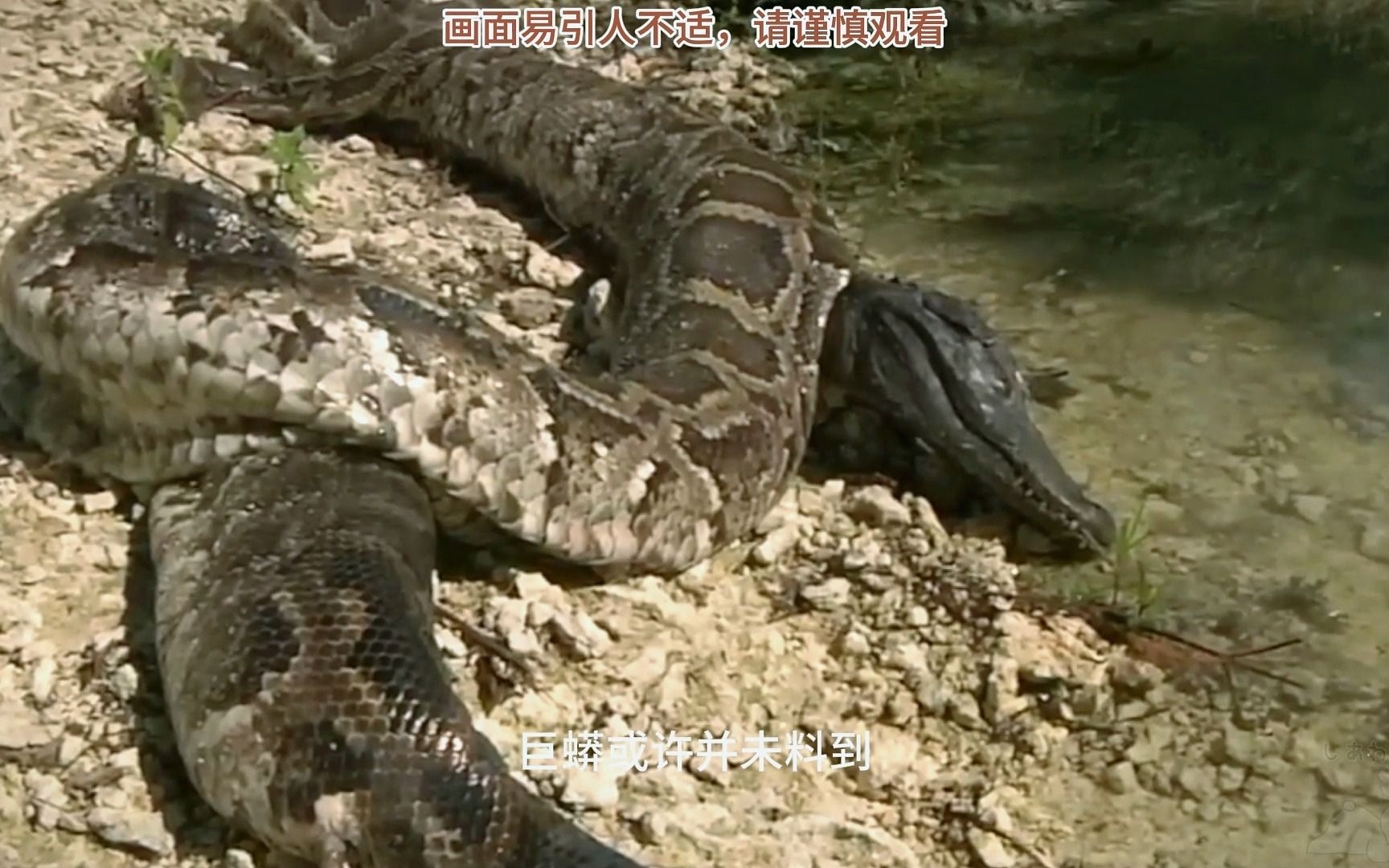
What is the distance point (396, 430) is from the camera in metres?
3.01

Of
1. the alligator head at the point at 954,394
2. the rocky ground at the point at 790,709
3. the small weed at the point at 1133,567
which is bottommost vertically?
the rocky ground at the point at 790,709

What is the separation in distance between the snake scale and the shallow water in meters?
0.37

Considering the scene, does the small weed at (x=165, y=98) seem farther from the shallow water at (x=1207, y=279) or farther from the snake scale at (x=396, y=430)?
the shallow water at (x=1207, y=279)

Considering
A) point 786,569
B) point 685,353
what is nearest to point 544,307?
point 685,353

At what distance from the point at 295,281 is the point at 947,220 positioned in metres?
2.41

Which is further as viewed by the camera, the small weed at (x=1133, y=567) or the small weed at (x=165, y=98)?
the small weed at (x=165, y=98)

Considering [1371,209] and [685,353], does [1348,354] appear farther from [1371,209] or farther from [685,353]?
[685,353]

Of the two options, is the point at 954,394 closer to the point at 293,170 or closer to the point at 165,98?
the point at 293,170

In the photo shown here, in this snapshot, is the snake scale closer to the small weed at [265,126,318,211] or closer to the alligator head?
the alligator head

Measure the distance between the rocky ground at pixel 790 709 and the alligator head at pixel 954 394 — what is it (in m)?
0.14

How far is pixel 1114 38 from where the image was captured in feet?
20.4

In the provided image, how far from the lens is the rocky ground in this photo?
2838 millimetres

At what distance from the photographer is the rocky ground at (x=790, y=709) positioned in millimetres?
2838

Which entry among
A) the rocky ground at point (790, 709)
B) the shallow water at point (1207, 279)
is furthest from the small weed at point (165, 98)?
the shallow water at point (1207, 279)
